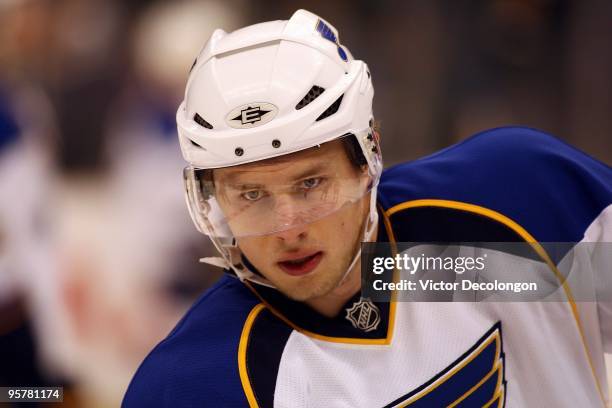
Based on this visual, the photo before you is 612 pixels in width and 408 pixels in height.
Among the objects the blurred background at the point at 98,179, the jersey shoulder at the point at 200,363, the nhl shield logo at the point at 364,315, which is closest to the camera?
the jersey shoulder at the point at 200,363

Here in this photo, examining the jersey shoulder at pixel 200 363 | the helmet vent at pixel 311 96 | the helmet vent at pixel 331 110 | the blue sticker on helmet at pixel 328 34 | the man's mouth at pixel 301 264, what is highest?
the blue sticker on helmet at pixel 328 34

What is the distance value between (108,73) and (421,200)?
2679mm

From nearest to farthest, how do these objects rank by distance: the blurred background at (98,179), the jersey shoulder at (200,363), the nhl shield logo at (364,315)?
the jersey shoulder at (200,363) < the nhl shield logo at (364,315) < the blurred background at (98,179)

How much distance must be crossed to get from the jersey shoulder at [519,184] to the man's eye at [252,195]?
0.30 meters

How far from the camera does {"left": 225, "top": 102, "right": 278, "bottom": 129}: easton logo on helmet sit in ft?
5.90

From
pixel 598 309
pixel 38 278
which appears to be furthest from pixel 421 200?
pixel 38 278

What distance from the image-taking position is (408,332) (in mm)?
1914

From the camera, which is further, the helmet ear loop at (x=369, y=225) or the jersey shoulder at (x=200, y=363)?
the helmet ear loop at (x=369, y=225)

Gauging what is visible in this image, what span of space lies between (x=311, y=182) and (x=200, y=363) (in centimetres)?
41

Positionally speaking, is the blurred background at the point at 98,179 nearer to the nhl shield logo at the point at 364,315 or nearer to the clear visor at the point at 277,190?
the clear visor at the point at 277,190

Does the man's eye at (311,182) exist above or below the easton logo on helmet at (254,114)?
below

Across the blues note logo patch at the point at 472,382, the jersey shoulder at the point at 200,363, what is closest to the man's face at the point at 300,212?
the jersey shoulder at the point at 200,363

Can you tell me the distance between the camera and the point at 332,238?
1.89 meters

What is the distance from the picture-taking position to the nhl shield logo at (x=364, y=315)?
75.0 inches
